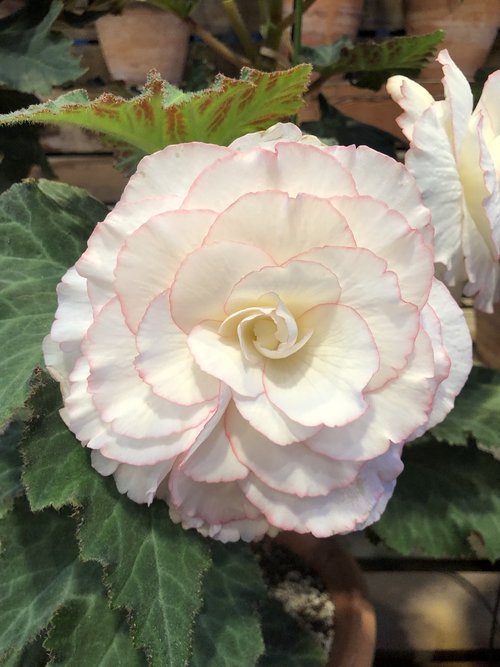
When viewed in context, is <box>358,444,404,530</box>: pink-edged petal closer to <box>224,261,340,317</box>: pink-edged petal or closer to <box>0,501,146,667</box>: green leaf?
<box>224,261,340,317</box>: pink-edged petal

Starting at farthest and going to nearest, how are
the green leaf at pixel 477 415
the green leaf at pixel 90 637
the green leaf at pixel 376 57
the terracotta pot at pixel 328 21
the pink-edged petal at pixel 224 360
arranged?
1. the terracotta pot at pixel 328 21
2. the green leaf at pixel 376 57
3. the green leaf at pixel 477 415
4. the green leaf at pixel 90 637
5. the pink-edged petal at pixel 224 360

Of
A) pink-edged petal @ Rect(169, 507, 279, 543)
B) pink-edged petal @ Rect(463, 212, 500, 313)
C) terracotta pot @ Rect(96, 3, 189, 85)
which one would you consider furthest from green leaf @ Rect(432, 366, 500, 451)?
terracotta pot @ Rect(96, 3, 189, 85)

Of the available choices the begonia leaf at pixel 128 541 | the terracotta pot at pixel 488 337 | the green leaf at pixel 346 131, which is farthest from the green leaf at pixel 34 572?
the terracotta pot at pixel 488 337

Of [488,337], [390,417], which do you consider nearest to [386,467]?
[390,417]

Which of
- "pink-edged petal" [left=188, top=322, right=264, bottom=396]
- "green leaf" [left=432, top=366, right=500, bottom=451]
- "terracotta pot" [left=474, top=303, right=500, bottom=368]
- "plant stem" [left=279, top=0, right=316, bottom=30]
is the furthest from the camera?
"terracotta pot" [left=474, top=303, right=500, bottom=368]

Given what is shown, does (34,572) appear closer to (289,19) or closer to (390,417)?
(390,417)

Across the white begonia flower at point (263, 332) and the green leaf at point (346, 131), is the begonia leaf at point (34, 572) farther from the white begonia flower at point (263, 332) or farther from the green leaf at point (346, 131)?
the green leaf at point (346, 131)

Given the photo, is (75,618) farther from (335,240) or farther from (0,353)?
(335,240)
